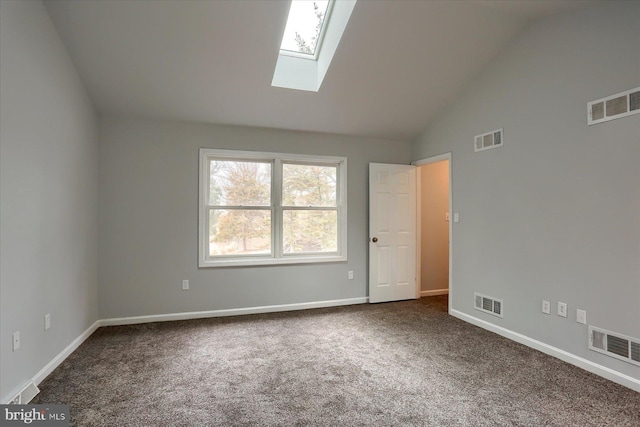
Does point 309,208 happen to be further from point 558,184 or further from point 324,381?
point 558,184

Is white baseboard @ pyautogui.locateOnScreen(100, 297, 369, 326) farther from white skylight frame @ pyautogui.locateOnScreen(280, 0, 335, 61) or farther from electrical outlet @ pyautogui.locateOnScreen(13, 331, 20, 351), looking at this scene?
white skylight frame @ pyautogui.locateOnScreen(280, 0, 335, 61)

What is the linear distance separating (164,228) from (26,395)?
195 centimetres

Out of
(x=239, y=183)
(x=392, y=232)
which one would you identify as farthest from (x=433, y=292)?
(x=239, y=183)

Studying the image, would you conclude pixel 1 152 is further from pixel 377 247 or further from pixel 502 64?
pixel 502 64

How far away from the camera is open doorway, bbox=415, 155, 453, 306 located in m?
4.89

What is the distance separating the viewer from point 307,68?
3.57 m

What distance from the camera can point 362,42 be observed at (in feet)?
9.82

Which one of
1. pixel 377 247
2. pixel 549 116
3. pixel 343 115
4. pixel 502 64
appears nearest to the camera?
pixel 549 116

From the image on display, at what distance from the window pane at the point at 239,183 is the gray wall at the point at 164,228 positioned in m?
0.22

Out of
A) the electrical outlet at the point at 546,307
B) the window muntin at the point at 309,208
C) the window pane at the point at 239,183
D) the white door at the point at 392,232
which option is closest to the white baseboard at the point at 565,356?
the electrical outlet at the point at 546,307

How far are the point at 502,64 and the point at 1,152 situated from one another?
4.28m

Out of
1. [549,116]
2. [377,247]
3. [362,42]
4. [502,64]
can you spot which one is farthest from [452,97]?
[377,247]

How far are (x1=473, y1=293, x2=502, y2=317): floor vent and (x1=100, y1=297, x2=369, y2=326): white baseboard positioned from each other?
1.47 meters

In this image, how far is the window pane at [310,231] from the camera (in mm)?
4258
